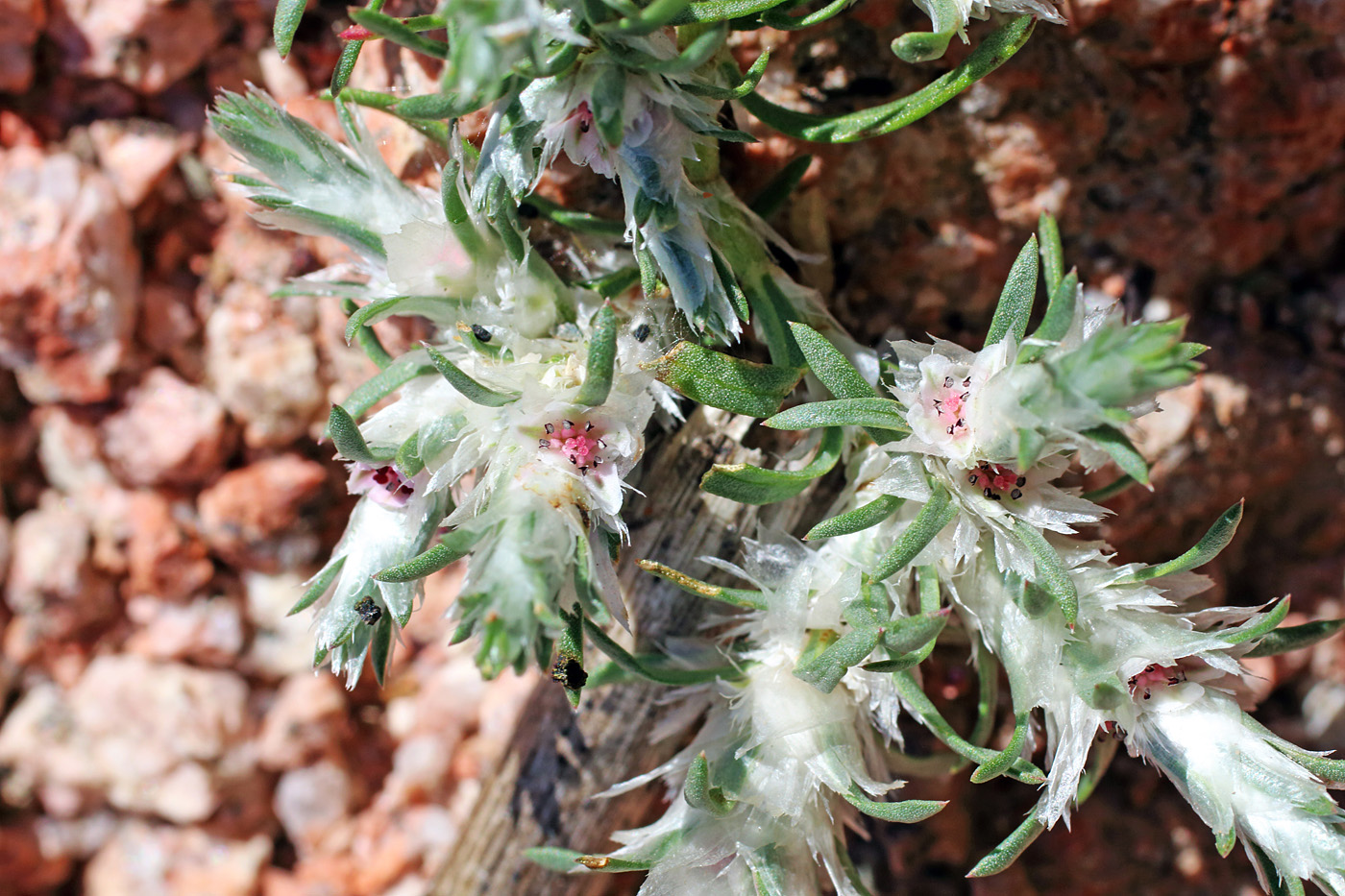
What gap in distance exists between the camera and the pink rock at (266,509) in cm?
314

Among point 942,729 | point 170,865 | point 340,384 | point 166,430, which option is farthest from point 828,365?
point 170,865

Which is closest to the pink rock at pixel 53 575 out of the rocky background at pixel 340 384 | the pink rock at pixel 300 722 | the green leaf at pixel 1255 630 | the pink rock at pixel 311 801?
the rocky background at pixel 340 384

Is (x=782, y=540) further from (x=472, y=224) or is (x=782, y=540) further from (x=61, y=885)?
(x=61, y=885)

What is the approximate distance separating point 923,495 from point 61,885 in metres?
3.41

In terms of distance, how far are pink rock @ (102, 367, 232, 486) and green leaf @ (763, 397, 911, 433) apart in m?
2.17

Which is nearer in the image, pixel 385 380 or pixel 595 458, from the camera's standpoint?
pixel 595 458

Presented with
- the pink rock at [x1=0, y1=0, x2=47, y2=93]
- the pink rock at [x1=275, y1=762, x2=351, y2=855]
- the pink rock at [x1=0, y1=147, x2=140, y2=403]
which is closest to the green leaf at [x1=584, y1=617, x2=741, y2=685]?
the pink rock at [x1=275, y1=762, x2=351, y2=855]

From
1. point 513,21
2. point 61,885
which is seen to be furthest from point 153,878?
point 513,21

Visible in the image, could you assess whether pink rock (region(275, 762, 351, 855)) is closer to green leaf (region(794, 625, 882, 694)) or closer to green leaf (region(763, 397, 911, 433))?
green leaf (region(794, 625, 882, 694))

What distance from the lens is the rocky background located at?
242cm

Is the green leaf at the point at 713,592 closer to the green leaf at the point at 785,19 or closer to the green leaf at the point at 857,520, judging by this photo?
the green leaf at the point at 857,520

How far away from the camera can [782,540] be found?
6.94ft

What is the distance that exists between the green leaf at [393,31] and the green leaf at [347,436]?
1.94 feet

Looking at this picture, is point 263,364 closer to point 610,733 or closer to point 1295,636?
point 610,733
